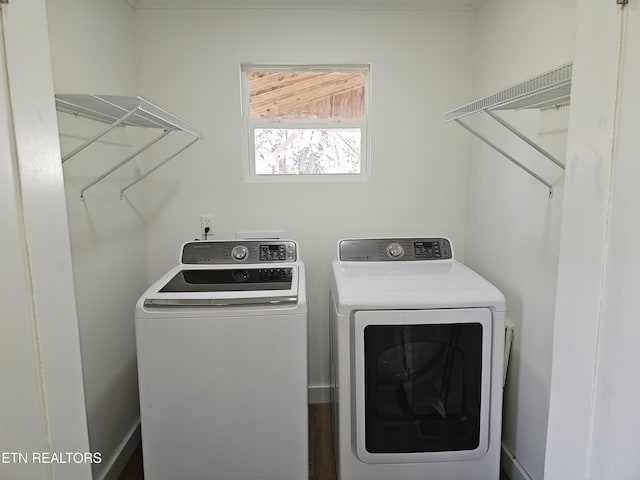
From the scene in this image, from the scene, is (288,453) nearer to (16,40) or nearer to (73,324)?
(73,324)

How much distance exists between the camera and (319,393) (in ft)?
8.31

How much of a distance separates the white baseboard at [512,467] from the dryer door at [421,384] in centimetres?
37

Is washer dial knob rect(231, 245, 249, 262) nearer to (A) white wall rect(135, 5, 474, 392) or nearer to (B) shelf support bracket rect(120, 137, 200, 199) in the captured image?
(A) white wall rect(135, 5, 474, 392)

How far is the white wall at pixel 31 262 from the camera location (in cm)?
58

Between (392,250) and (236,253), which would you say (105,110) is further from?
(392,250)

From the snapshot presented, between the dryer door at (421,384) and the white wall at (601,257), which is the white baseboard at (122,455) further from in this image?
the white wall at (601,257)

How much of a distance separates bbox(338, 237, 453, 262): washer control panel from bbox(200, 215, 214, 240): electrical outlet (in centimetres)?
81

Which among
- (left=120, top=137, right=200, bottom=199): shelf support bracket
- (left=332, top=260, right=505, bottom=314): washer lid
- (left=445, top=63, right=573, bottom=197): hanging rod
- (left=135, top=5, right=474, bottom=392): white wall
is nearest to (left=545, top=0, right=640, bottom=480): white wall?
(left=445, top=63, right=573, bottom=197): hanging rod

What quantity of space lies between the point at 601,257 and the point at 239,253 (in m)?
1.65

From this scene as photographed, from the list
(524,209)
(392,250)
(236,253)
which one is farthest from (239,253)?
(524,209)

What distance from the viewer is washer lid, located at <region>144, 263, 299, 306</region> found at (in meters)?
1.49

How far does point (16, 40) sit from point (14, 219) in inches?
10.8

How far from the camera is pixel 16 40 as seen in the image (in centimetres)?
59

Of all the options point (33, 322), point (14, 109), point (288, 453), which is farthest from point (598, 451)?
point (288, 453)
